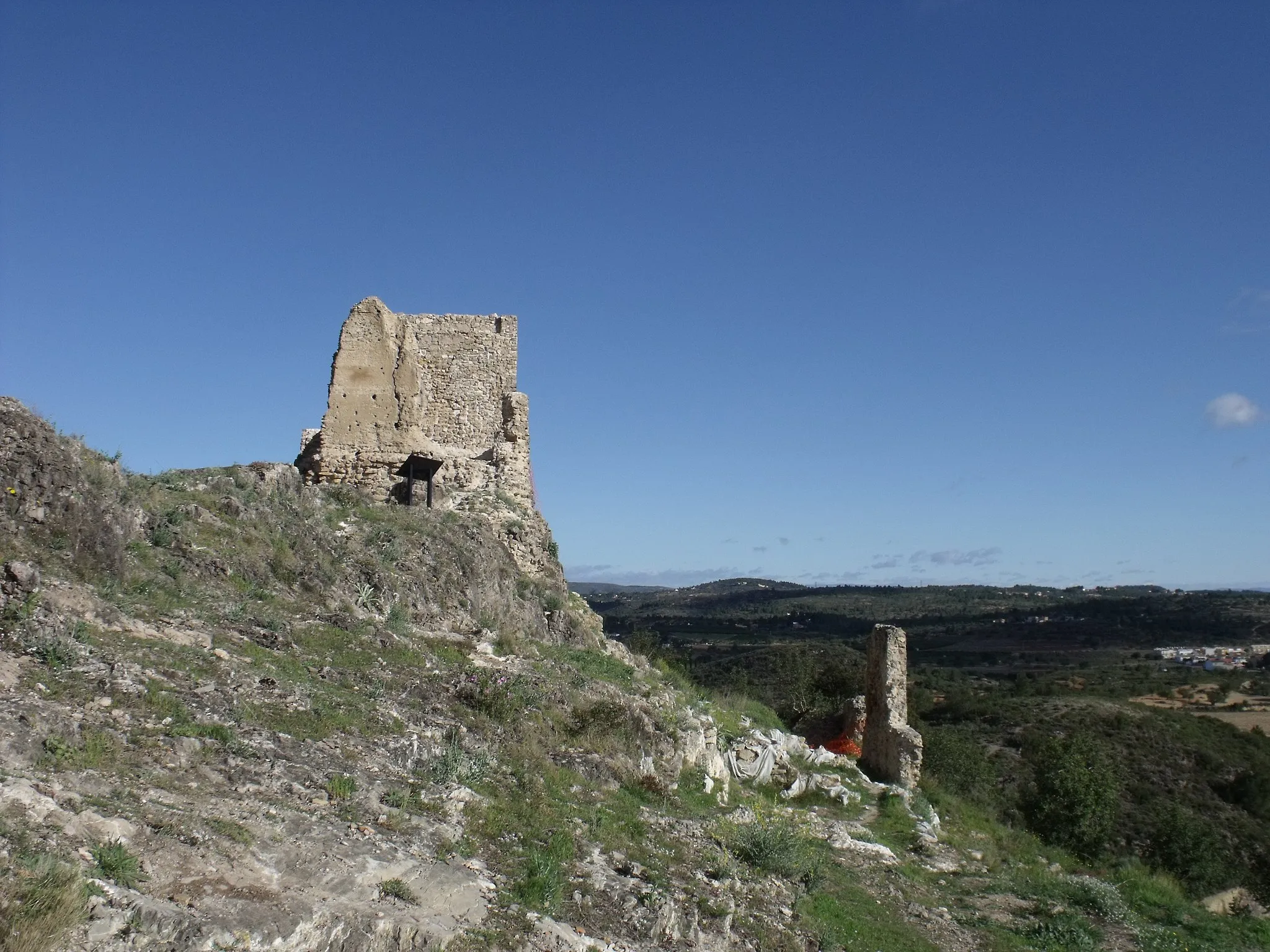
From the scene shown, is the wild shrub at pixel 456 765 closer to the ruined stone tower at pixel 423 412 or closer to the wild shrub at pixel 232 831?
the wild shrub at pixel 232 831

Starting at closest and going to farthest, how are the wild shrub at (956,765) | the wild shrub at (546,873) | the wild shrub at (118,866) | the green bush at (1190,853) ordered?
1. the wild shrub at (118,866)
2. the wild shrub at (546,873)
3. the green bush at (1190,853)
4. the wild shrub at (956,765)

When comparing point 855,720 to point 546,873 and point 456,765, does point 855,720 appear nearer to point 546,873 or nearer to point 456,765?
point 456,765

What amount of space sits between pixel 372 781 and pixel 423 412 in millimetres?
13228

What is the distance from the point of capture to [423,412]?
19.8 meters

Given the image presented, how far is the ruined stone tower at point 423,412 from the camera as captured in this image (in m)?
17.8

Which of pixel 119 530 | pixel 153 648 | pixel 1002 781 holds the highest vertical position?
pixel 119 530

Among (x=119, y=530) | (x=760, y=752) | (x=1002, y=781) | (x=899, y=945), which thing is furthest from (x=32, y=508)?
(x=1002, y=781)

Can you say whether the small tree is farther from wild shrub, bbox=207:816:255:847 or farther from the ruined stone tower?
wild shrub, bbox=207:816:255:847

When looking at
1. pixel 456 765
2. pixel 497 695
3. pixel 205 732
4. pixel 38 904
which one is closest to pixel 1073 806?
pixel 497 695

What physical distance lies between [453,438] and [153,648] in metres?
12.2

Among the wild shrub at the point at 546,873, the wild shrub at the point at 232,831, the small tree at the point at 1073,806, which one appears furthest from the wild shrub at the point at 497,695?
the small tree at the point at 1073,806

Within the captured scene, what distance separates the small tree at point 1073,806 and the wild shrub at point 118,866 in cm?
2024

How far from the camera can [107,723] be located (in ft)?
21.6

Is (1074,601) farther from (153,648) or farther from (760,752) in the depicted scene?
(153,648)
